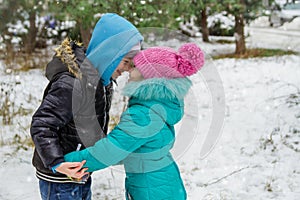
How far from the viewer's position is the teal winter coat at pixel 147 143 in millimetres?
1813

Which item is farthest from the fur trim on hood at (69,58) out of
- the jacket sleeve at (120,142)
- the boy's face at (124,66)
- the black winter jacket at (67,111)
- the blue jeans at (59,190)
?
the blue jeans at (59,190)

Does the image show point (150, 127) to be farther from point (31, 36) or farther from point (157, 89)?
point (31, 36)

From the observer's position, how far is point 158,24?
8.29m

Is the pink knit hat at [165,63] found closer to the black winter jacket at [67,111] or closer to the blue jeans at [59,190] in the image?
the black winter jacket at [67,111]

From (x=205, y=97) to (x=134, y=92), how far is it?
4986mm

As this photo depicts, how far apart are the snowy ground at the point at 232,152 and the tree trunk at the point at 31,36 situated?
271cm

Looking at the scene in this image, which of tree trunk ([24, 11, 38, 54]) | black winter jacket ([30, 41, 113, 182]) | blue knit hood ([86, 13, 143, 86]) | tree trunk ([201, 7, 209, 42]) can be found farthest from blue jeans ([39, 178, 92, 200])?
tree trunk ([201, 7, 209, 42])

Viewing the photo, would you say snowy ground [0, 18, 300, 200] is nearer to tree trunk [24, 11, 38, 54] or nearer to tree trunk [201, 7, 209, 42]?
tree trunk [24, 11, 38, 54]

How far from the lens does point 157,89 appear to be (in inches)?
73.5

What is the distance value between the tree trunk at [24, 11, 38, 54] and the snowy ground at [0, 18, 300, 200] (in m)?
2.71

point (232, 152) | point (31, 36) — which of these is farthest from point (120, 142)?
point (31, 36)

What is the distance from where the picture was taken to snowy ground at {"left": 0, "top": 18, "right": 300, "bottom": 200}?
3568 mm

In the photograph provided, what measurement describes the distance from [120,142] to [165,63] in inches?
17.2

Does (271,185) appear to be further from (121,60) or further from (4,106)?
(4,106)
